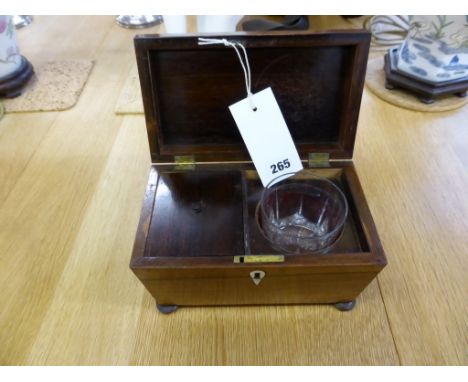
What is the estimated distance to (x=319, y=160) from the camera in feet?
1.91

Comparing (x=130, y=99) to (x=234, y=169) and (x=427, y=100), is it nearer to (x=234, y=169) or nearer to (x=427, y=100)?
(x=234, y=169)

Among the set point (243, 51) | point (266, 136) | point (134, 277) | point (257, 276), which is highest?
point (243, 51)

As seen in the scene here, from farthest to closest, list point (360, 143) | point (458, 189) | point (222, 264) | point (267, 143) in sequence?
point (360, 143)
point (458, 189)
point (267, 143)
point (222, 264)

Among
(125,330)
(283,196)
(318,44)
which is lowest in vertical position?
(125,330)

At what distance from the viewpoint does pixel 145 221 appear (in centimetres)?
50

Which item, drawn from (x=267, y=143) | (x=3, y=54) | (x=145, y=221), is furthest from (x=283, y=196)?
(x=3, y=54)

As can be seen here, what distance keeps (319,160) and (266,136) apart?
101 millimetres

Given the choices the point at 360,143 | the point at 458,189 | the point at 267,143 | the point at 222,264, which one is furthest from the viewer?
the point at 360,143

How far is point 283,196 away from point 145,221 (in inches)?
9.0

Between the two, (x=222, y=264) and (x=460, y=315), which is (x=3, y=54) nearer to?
(x=222, y=264)

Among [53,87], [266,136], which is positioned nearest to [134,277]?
[266,136]

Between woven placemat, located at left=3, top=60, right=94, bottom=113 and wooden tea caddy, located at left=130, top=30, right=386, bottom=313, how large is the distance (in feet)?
1.66

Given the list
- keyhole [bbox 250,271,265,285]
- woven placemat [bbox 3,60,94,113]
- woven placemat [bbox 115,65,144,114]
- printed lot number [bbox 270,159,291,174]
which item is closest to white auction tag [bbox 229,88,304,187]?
printed lot number [bbox 270,159,291,174]

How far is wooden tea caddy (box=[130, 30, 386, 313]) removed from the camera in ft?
1.52
